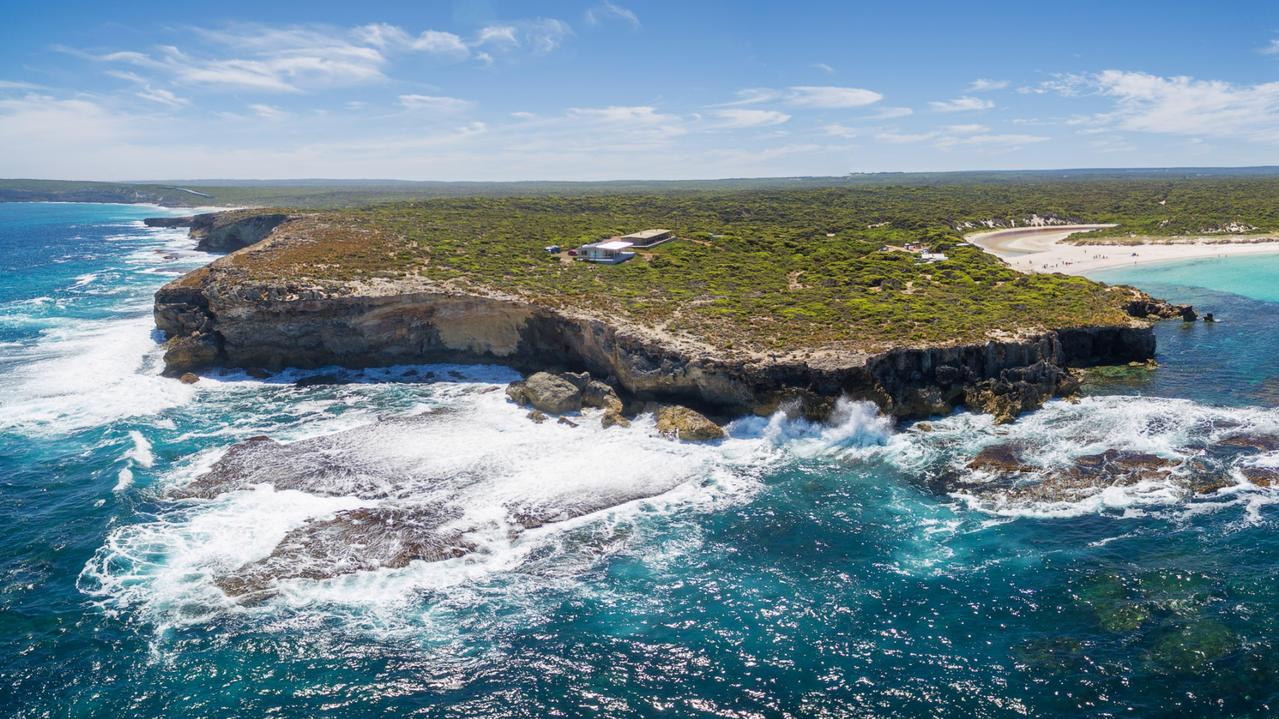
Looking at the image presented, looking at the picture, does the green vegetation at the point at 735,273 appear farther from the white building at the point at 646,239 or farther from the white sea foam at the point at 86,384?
the white sea foam at the point at 86,384

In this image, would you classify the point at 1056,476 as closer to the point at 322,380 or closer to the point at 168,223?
the point at 322,380

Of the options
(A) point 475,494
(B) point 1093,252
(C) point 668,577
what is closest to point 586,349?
(A) point 475,494

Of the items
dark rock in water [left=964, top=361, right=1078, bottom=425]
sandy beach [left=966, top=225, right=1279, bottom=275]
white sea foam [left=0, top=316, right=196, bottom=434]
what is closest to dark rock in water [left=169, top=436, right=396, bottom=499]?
white sea foam [left=0, top=316, right=196, bottom=434]

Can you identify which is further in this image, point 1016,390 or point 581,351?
point 581,351

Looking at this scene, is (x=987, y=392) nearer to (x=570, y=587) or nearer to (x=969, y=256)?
(x=570, y=587)

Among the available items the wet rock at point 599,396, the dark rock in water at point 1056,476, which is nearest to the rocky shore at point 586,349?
the wet rock at point 599,396
